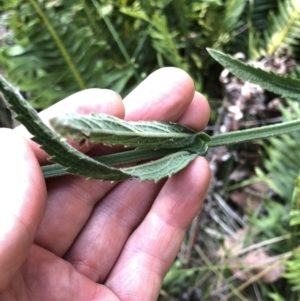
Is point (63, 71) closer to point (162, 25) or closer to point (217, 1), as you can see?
point (162, 25)

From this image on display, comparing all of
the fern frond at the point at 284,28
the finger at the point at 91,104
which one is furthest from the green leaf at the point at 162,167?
the fern frond at the point at 284,28

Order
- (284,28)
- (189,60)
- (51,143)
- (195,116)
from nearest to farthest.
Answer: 1. (51,143)
2. (195,116)
3. (284,28)
4. (189,60)

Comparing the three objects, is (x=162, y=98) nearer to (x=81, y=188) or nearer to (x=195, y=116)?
(x=195, y=116)

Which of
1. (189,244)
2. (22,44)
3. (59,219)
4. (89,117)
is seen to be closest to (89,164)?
(89,117)

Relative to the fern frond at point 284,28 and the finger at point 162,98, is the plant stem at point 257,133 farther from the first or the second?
Result: the fern frond at point 284,28

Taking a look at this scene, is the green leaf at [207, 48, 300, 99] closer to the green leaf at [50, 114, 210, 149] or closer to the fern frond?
the green leaf at [50, 114, 210, 149]


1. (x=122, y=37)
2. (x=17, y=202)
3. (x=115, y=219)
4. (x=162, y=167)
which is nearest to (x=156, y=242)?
(x=115, y=219)

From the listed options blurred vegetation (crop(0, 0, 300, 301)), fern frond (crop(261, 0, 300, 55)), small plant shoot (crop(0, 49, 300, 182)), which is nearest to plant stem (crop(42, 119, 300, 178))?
small plant shoot (crop(0, 49, 300, 182))
